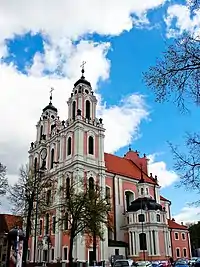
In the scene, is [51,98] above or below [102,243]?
above

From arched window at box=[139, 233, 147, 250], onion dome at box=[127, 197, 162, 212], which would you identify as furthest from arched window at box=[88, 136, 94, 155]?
arched window at box=[139, 233, 147, 250]

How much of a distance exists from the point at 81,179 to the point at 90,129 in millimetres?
9600

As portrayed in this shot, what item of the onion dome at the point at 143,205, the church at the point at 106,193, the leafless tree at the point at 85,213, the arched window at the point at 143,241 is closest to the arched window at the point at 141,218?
the church at the point at 106,193

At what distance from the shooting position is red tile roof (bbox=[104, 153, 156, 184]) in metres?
58.9

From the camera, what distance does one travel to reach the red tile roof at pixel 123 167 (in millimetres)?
58938

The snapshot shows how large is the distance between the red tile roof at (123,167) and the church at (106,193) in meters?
0.31

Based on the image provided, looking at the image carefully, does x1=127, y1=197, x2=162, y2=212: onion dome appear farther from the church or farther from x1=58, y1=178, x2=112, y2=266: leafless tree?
x1=58, y1=178, x2=112, y2=266: leafless tree

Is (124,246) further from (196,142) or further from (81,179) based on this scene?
(196,142)

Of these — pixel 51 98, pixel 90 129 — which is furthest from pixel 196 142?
pixel 51 98

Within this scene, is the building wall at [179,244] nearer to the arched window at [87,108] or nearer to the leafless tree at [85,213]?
the leafless tree at [85,213]

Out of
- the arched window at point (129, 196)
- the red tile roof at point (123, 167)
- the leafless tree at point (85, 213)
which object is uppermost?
the red tile roof at point (123, 167)

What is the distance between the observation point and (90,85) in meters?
58.4

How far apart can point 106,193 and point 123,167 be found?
457 inches

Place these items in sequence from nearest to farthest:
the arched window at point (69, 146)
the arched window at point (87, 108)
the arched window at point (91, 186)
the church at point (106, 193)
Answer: the arched window at point (91, 186)
the church at point (106, 193)
the arched window at point (69, 146)
the arched window at point (87, 108)
